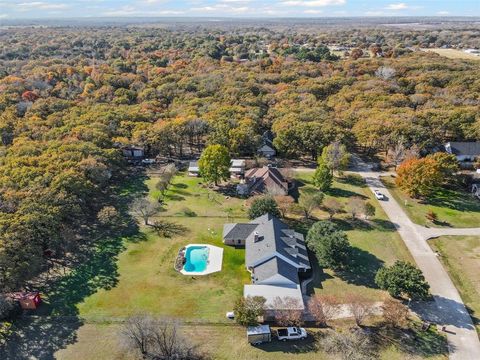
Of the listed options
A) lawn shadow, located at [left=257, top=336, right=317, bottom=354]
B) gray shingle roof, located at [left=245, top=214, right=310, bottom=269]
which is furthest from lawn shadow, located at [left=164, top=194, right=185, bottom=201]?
lawn shadow, located at [left=257, top=336, right=317, bottom=354]

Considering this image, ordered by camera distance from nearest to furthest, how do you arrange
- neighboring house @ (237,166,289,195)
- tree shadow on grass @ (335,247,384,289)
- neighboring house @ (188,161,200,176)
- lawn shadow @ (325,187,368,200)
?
tree shadow on grass @ (335,247,384,289) < neighboring house @ (237,166,289,195) < lawn shadow @ (325,187,368,200) < neighboring house @ (188,161,200,176)

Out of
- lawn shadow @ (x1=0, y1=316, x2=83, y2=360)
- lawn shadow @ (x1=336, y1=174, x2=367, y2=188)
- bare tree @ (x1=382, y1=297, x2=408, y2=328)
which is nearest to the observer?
lawn shadow @ (x1=0, y1=316, x2=83, y2=360)

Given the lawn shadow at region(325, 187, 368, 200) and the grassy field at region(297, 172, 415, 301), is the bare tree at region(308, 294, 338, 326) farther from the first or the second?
the lawn shadow at region(325, 187, 368, 200)

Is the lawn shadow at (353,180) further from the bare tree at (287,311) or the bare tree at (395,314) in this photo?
the bare tree at (287,311)

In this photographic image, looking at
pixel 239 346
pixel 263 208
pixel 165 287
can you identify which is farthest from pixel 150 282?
pixel 263 208

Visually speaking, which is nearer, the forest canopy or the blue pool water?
the blue pool water

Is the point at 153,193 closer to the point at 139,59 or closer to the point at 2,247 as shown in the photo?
the point at 2,247

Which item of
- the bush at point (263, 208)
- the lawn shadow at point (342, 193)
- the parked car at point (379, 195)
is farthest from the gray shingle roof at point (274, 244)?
the parked car at point (379, 195)
